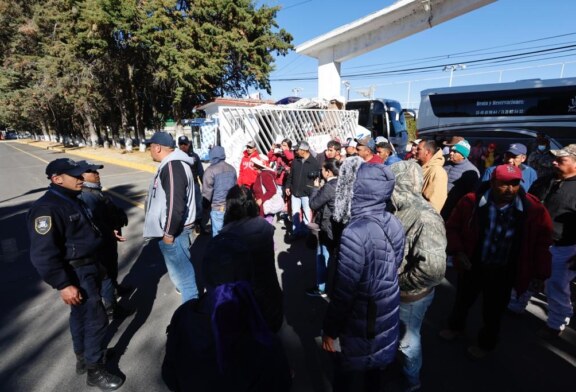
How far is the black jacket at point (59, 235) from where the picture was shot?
1.93 meters

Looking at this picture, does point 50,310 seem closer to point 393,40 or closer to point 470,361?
point 470,361

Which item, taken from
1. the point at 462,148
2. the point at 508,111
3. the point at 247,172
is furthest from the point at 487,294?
the point at 508,111

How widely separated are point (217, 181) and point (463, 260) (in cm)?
298

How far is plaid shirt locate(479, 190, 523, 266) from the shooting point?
7.32 feet

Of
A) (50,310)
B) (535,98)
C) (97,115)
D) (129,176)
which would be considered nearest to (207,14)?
(129,176)

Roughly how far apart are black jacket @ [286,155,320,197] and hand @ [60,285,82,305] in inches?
131

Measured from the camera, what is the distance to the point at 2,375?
2.41 meters

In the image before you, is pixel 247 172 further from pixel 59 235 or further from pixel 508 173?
pixel 508 173

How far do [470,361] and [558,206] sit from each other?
1.65 m

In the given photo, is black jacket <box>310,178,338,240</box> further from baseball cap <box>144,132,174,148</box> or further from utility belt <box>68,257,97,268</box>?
utility belt <box>68,257,97,268</box>

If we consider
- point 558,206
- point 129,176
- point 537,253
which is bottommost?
point 129,176

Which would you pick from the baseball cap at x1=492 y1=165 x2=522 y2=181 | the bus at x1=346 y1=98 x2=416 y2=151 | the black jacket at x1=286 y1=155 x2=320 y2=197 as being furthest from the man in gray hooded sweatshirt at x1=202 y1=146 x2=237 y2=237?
the bus at x1=346 y1=98 x2=416 y2=151

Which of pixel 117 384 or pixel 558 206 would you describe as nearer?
pixel 117 384

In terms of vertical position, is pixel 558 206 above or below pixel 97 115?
below
